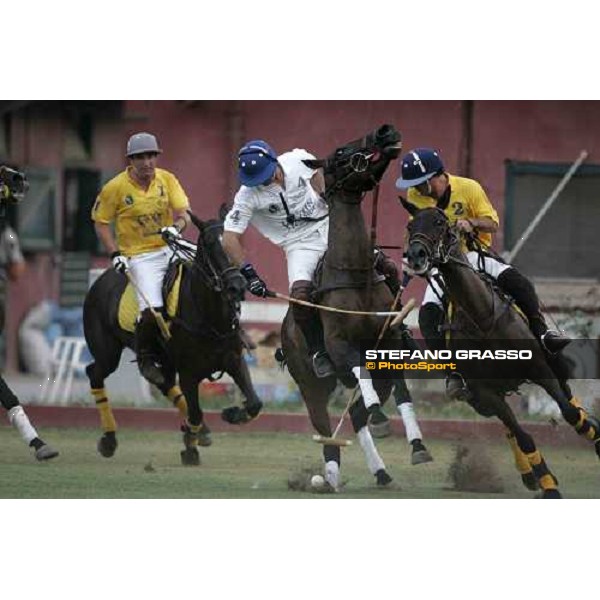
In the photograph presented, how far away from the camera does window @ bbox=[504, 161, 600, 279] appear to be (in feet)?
49.6

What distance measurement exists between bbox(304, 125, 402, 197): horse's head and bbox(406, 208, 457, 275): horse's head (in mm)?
Result: 502

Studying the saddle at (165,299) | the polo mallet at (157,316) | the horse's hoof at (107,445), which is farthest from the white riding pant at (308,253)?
the horse's hoof at (107,445)

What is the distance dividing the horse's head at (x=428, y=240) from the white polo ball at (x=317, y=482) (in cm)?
183

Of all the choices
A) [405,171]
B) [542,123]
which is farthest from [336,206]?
[542,123]

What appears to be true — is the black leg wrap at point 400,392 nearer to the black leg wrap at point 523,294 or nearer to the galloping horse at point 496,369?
the galloping horse at point 496,369

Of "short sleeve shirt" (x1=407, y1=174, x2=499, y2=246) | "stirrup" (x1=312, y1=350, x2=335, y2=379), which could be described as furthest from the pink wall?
"stirrup" (x1=312, y1=350, x2=335, y2=379)

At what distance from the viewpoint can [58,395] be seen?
15562 mm

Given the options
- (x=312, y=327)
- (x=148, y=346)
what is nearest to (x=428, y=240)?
(x=312, y=327)

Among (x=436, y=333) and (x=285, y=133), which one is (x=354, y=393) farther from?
(x=285, y=133)

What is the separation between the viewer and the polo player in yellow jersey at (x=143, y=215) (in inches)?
604

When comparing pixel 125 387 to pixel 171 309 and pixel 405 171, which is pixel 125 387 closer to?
pixel 171 309

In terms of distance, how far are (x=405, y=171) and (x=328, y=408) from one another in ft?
5.32

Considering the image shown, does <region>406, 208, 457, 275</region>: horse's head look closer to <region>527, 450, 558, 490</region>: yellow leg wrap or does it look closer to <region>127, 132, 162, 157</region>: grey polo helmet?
<region>527, 450, 558, 490</region>: yellow leg wrap

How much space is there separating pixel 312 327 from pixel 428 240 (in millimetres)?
1257
